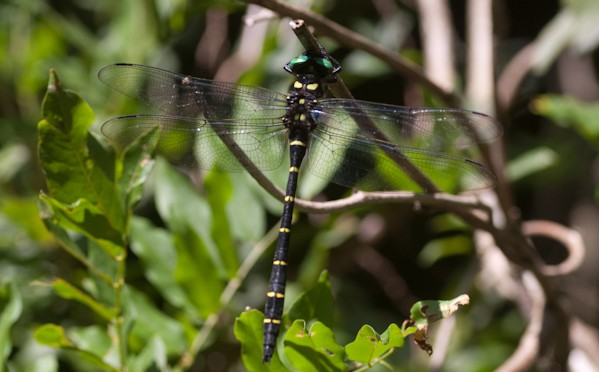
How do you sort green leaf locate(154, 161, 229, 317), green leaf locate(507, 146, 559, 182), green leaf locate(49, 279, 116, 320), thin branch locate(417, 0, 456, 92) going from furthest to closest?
thin branch locate(417, 0, 456, 92) → green leaf locate(507, 146, 559, 182) → green leaf locate(154, 161, 229, 317) → green leaf locate(49, 279, 116, 320)

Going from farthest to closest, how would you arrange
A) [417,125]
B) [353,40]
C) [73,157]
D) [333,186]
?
1. [333,186]
2. [417,125]
3. [353,40]
4. [73,157]

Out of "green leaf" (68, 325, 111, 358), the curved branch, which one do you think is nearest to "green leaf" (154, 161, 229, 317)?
"green leaf" (68, 325, 111, 358)

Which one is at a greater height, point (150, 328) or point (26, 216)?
point (26, 216)

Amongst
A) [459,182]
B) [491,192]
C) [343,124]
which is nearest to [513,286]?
[491,192]

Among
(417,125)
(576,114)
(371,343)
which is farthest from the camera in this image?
(576,114)

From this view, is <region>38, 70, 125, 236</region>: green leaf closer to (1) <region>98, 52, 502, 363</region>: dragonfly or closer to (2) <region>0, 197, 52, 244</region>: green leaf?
(1) <region>98, 52, 502, 363</region>: dragonfly

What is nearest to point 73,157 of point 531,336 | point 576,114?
point 531,336

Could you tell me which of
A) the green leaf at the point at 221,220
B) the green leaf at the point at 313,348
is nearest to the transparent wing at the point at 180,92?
the green leaf at the point at 221,220

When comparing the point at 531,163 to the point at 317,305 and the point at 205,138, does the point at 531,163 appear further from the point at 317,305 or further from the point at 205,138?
the point at 317,305
